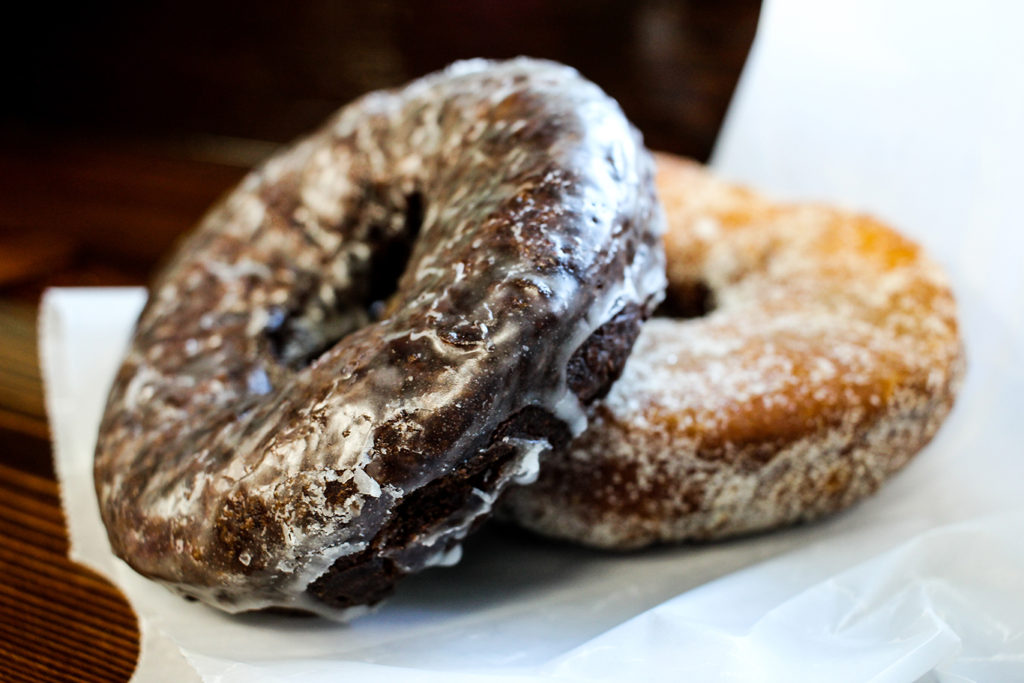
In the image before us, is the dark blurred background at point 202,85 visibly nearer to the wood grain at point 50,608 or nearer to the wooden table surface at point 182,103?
the wooden table surface at point 182,103

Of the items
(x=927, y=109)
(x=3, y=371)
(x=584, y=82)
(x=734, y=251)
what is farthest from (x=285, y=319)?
(x=927, y=109)

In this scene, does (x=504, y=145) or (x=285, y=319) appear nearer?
(x=504, y=145)

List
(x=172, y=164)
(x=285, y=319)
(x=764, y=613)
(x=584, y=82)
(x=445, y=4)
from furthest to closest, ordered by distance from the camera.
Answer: (x=172, y=164)
(x=445, y=4)
(x=285, y=319)
(x=584, y=82)
(x=764, y=613)

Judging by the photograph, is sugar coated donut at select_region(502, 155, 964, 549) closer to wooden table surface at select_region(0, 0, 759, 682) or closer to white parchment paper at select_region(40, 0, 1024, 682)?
white parchment paper at select_region(40, 0, 1024, 682)

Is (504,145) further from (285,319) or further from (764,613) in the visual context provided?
(764,613)

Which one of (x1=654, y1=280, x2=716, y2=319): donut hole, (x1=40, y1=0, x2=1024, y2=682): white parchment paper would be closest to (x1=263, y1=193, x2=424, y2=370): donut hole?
(x1=40, y1=0, x2=1024, y2=682): white parchment paper

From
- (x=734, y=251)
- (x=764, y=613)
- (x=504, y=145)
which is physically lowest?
(x=764, y=613)

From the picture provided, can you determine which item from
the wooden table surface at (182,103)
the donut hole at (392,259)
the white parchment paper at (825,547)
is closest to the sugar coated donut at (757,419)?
the white parchment paper at (825,547)

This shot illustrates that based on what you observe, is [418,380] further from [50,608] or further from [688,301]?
[688,301]
